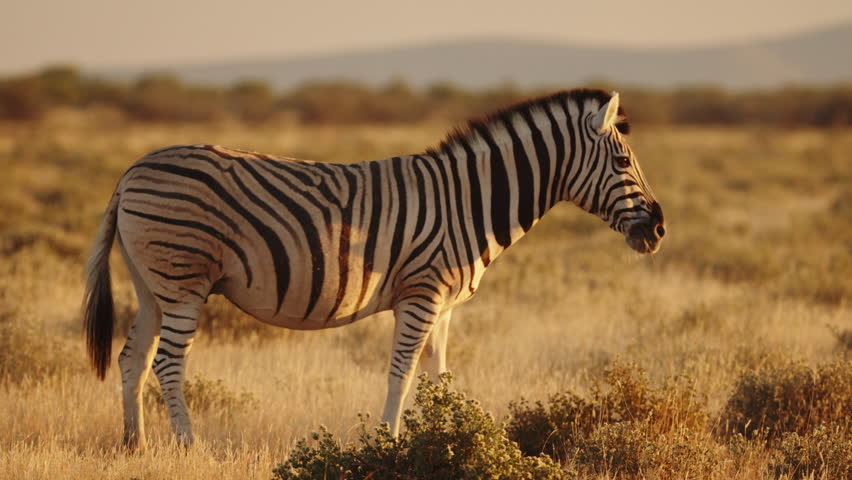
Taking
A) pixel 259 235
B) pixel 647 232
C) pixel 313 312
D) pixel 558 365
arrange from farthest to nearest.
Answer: pixel 558 365
pixel 647 232
pixel 313 312
pixel 259 235

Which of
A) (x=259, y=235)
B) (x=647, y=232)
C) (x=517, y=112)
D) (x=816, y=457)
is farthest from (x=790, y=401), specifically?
(x=259, y=235)

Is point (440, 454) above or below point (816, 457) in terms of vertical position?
above

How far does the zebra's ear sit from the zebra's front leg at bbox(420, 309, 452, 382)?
1.60 meters

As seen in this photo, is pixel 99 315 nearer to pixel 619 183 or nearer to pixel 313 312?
pixel 313 312

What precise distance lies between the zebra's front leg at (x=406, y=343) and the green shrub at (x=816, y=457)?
237 cm

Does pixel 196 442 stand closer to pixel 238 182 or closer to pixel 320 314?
pixel 320 314

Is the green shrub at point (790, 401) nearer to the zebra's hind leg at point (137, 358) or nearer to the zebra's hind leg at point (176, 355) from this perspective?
the zebra's hind leg at point (176, 355)

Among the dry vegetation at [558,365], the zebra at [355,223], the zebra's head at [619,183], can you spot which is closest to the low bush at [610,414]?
the dry vegetation at [558,365]

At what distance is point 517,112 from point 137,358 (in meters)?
3.08

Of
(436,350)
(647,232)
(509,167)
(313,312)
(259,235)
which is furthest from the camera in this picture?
(436,350)

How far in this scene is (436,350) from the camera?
19.5 feet

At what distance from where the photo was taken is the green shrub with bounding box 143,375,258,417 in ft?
21.2

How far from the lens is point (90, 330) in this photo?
595cm


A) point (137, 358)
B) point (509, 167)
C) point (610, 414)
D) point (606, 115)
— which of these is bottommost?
point (610, 414)
